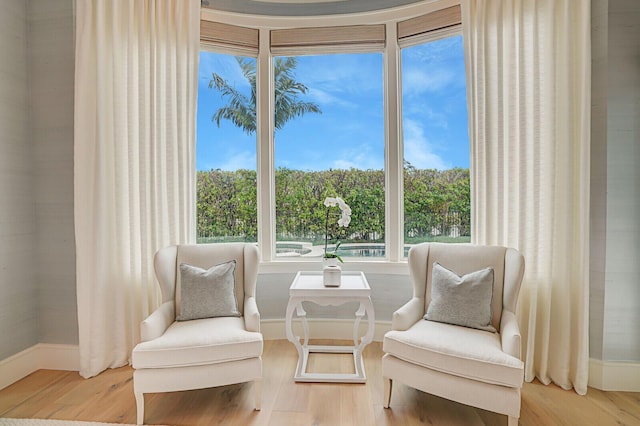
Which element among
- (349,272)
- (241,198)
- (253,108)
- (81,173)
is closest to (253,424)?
(349,272)

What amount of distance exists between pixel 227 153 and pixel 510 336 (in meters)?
2.70

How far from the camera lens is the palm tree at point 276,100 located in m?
3.40

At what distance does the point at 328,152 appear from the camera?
135 inches

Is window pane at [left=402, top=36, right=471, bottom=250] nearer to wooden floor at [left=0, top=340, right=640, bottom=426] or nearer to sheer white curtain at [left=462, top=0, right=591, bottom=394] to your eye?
sheer white curtain at [left=462, top=0, right=591, bottom=394]

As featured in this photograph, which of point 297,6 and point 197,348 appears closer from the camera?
point 197,348

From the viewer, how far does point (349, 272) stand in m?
3.17

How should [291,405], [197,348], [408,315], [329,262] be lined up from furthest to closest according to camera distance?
1. [329,262]
2. [408,315]
3. [291,405]
4. [197,348]

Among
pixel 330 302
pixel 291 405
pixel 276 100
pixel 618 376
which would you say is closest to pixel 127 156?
pixel 276 100

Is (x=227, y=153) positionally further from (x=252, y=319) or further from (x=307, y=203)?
(x=252, y=319)

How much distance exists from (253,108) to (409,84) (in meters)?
1.47

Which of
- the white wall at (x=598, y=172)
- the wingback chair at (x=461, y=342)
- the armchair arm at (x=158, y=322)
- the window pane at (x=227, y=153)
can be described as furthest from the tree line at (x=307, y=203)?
the white wall at (x=598, y=172)

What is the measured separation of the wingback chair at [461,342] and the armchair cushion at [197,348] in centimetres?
85

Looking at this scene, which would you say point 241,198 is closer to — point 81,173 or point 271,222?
point 271,222

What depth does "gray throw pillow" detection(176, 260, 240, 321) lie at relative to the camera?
2.50 meters
